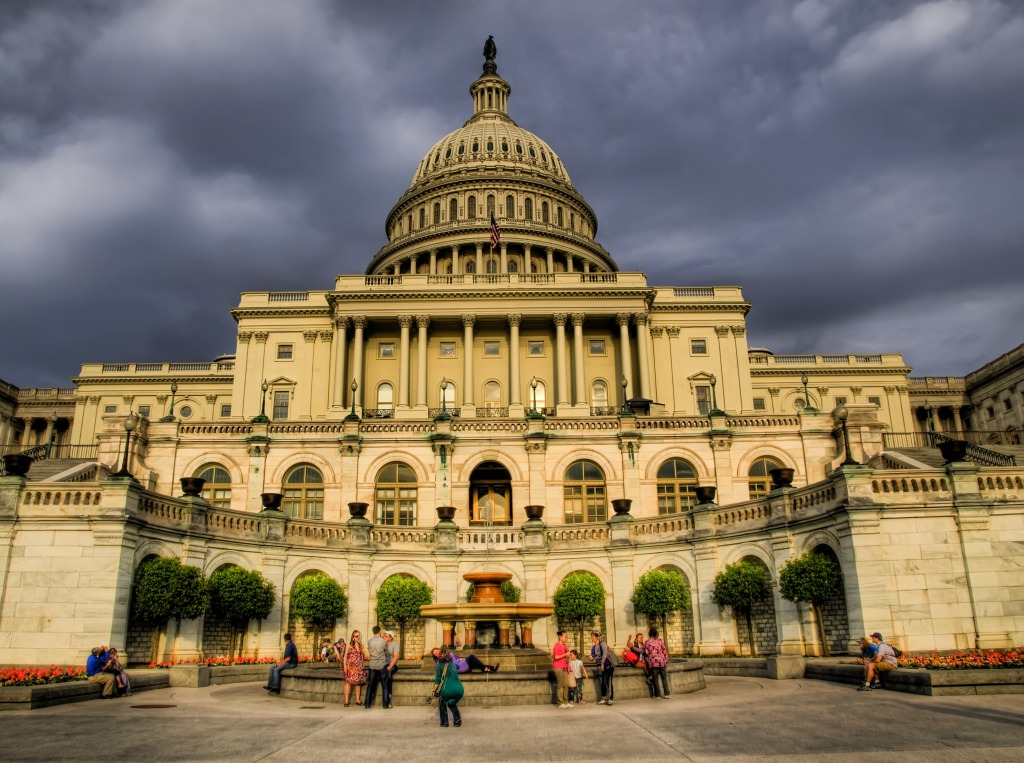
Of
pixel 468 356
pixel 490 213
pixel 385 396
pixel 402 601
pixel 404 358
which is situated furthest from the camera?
pixel 490 213

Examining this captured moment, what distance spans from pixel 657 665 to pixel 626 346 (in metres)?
58.9

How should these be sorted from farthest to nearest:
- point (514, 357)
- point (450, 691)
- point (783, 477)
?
point (514, 357)
point (783, 477)
point (450, 691)

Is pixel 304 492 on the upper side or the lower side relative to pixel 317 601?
upper

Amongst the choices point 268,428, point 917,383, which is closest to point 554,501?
point 268,428

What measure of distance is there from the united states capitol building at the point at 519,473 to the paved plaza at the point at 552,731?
746cm

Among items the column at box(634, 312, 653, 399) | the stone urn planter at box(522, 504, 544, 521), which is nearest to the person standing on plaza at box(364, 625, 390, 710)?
the stone urn planter at box(522, 504, 544, 521)

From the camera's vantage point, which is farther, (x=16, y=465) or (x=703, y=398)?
(x=703, y=398)

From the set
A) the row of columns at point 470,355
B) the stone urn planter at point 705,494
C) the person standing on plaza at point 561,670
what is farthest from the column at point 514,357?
the person standing on plaza at point 561,670

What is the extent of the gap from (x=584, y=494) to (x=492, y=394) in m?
34.1

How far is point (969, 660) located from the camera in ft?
73.7

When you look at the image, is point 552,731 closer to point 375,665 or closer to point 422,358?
point 375,665

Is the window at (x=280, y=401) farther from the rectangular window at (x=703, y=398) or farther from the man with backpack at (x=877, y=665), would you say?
the man with backpack at (x=877, y=665)

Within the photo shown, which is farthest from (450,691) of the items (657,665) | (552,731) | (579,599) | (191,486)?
(191,486)

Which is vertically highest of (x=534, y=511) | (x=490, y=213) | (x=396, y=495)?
(x=490, y=213)
